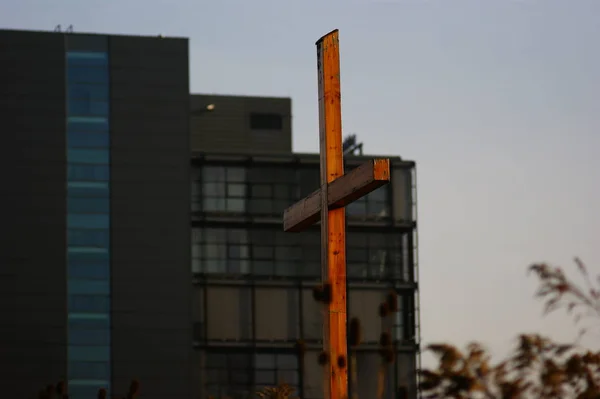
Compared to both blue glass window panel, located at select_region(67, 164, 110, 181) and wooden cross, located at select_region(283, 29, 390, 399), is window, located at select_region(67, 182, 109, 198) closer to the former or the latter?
blue glass window panel, located at select_region(67, 164, 110, 181)

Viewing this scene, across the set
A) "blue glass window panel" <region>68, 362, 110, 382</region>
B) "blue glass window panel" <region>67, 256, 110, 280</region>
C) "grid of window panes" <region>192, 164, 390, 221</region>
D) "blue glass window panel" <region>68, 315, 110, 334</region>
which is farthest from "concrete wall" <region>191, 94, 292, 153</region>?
"blue glass window panel" <region>68, 362, 110, 382</region>

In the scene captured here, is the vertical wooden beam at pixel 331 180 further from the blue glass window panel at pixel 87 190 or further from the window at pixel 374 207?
the window at pixel 374 207

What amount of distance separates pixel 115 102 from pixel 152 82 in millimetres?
2478

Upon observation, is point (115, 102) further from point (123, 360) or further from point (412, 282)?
point (412, 282)

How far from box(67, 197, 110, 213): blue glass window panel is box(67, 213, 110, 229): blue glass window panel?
255mm

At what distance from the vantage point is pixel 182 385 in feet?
243

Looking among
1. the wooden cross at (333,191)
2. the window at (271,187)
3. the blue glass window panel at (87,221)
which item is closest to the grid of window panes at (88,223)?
the blue glass window panel at (87,221)

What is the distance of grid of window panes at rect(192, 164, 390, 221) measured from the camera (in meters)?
79.9

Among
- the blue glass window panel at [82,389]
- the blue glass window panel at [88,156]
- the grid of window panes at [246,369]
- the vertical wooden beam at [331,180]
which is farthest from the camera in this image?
the grid of window panes at [246,369]

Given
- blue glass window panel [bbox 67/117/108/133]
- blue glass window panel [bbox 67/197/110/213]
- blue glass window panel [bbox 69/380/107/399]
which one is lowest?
blue glass window panel [bbox 69/380/107/399]

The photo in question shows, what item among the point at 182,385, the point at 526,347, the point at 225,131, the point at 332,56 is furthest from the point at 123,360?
the point at 526,347

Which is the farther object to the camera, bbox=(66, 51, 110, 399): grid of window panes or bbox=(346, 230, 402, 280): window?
bbox=(346, 230, 402, 280): window

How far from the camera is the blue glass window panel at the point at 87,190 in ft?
247

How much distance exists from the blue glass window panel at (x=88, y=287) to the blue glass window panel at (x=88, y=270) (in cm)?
25
